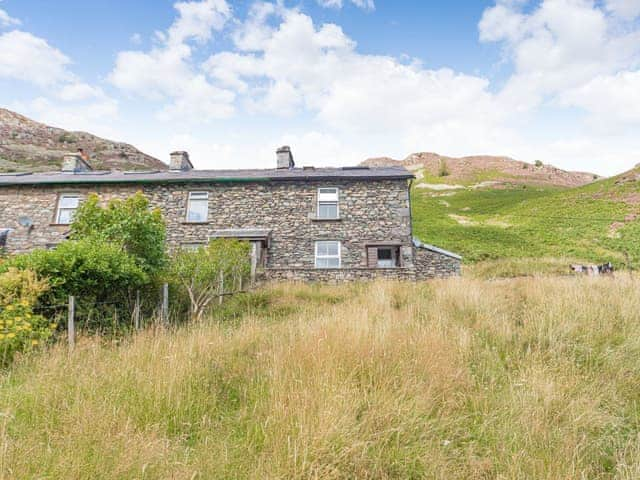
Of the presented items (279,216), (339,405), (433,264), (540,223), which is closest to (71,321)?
(339,405)

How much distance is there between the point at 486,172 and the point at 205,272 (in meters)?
60.4

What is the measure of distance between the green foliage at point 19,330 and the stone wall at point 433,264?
14078mm

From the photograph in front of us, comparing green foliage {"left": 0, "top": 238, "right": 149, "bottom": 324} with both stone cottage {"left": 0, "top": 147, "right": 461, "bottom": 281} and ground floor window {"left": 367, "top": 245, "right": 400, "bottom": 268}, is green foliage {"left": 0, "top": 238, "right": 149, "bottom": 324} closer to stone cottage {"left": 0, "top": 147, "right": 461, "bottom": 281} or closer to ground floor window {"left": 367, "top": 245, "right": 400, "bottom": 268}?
stone cottage {"left": 0, "top": 147, "right": 461, "bottom": 281}

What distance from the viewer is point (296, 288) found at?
10.7 meters

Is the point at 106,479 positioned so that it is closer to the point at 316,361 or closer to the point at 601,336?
the point at 316,361

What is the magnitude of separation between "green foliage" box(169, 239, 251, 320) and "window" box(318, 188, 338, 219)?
21.1 feet

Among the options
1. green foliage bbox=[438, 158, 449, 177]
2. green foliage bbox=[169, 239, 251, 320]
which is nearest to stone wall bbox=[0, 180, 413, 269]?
green foliage bbox=[169, 239, 251, 320]

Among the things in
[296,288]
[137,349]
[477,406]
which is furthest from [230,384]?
[296,288]

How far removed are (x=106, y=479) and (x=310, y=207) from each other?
14.1m

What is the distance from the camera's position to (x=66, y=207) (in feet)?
52.4

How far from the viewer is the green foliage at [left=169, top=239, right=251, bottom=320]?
8202 millimetres

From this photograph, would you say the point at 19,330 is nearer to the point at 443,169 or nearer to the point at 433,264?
the point at 433,264

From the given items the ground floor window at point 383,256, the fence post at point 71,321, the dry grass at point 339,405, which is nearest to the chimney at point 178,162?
the ground floor window at point 383,256

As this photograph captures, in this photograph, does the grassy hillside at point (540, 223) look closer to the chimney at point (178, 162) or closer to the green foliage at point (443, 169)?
the green foliage at point (443, 169)
